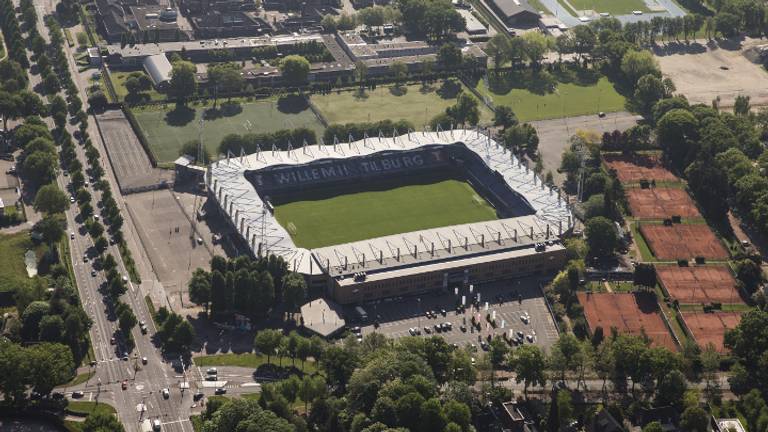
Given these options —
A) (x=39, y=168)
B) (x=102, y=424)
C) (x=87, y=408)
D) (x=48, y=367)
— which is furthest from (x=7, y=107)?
(x=102, y=424)

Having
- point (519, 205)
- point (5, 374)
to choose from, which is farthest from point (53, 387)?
point (519, 205)

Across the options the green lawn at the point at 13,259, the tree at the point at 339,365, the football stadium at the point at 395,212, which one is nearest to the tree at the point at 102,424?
the tree at the point at 339,365

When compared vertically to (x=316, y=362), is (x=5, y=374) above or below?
above

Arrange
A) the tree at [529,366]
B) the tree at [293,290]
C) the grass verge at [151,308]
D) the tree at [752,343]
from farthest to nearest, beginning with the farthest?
1. the tree at [293,290]
2. the grass verge at [151,308]
3. the tree at [752,343]
4. the tree at [529,366]

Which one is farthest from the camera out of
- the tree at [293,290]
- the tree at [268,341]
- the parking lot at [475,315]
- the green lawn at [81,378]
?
the parking lot at [475,315]

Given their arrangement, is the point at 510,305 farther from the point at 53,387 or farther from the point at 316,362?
the point at 53,387

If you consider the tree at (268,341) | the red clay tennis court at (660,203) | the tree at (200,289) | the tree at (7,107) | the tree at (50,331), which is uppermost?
the tree at (7,107)

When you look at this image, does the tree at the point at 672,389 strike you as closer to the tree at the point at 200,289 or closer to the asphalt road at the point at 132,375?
the asphalt road at the point at 132,375
